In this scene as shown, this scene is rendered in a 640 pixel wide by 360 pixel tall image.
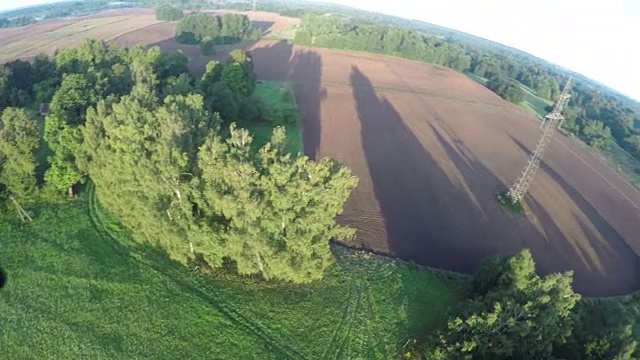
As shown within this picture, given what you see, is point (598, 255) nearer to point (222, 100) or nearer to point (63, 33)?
point (222, 100)

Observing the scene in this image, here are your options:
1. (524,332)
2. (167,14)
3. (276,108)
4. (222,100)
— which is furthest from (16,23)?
(524,332)

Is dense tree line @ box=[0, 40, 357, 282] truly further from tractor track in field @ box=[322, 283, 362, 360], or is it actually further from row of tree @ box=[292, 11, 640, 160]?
row of tree @ box=[292, 11, 640, 160]

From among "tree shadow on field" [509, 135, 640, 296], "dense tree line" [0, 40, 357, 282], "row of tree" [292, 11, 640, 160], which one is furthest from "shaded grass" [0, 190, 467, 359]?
"row of tree" [292, 11, 640, 160]

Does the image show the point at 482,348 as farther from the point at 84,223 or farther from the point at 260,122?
the point at 260,122

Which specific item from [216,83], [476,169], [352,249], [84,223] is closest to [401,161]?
[476,169]

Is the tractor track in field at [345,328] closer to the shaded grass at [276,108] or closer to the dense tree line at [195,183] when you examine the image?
the dense tree line at [195,183]
